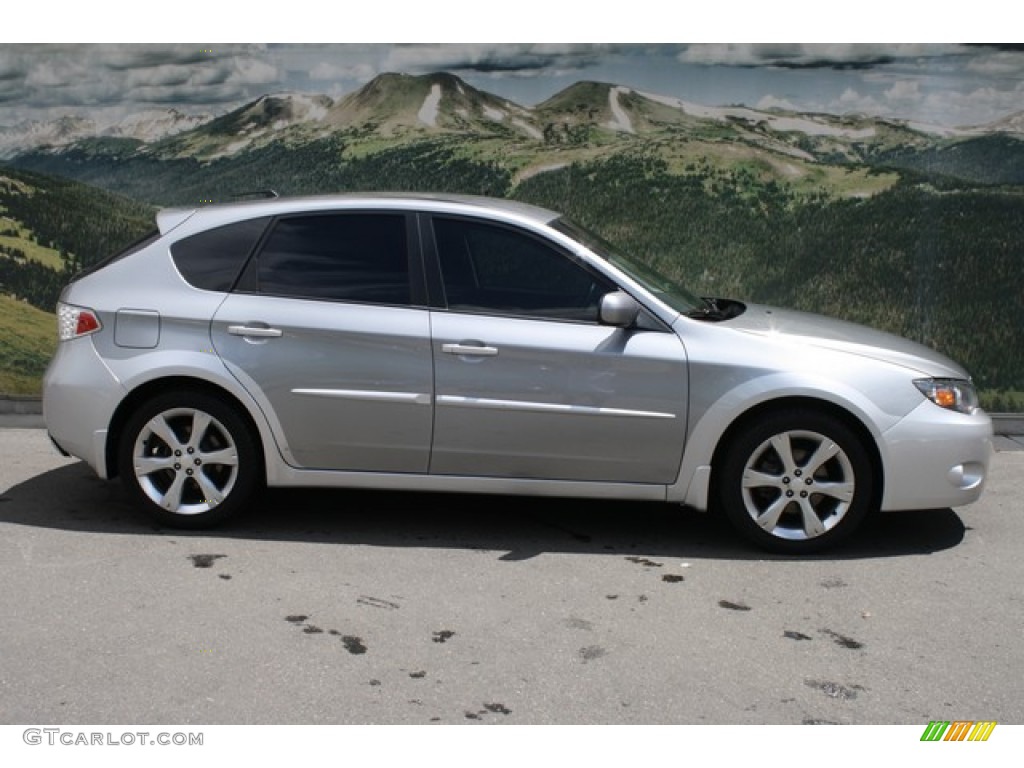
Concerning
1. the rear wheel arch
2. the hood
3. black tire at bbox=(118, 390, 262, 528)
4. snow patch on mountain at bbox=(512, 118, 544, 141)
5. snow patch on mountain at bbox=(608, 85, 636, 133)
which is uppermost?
snow patch on mountain at bbox=(608, 85, 636, 133)

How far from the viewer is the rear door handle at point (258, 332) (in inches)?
238

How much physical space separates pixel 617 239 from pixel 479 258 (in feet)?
11.2

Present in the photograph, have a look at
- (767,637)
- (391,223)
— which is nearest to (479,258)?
(391,223)

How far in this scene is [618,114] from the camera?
9188 mm

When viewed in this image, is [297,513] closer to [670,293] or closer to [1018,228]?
[670,293]

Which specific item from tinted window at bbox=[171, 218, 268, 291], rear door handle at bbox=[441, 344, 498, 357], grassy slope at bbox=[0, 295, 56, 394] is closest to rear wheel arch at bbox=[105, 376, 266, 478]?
tinted window at bbox=[171, 218, 268, 291]

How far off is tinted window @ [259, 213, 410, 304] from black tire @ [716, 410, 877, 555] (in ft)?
5.67

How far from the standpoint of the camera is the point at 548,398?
595 cm

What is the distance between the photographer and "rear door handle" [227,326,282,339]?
6039 millimetres

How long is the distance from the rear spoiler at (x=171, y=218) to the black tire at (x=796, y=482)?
2829 millimetres

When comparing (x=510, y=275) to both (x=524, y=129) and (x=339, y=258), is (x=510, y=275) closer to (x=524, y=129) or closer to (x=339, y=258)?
(x=339, y=258)

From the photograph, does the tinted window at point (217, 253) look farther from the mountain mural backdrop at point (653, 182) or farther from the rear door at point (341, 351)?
the mountain mural backdrop at point (653, 182)

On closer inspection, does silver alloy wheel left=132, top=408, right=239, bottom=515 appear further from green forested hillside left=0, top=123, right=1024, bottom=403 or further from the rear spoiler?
green forested hillside left=0, top=123, right=1024, bottom=403
